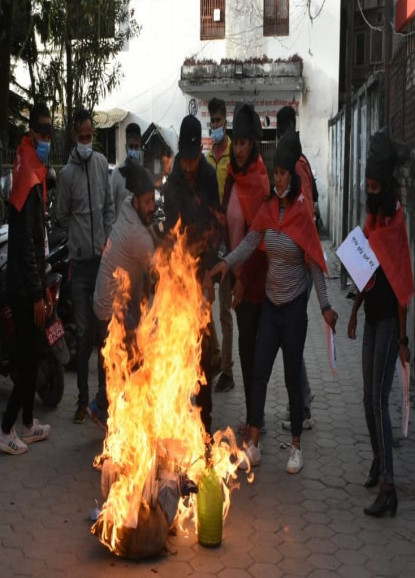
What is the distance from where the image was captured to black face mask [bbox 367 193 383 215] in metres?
4.70

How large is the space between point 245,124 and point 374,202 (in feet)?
4.20

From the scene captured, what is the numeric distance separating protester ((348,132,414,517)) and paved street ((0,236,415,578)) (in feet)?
1.19

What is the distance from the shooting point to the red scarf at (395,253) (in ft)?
15.0

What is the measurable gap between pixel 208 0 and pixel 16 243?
25.9m

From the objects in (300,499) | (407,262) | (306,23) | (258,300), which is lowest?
(300,499)

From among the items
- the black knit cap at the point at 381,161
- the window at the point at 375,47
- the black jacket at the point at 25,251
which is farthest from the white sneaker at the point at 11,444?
the window at the point at 375,47

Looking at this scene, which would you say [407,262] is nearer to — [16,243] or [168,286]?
[168,286]

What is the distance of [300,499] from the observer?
4.89 m

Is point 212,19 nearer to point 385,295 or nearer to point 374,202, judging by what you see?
point 374,202

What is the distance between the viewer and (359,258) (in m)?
4.73

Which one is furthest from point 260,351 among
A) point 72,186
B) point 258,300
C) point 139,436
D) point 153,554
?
point 72,186

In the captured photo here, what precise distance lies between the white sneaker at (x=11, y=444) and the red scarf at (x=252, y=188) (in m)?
2.33

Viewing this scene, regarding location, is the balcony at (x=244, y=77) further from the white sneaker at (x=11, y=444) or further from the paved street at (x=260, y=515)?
the white sneaker at (x=11, y=444)

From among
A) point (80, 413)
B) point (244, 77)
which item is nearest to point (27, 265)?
point (80, 413)
